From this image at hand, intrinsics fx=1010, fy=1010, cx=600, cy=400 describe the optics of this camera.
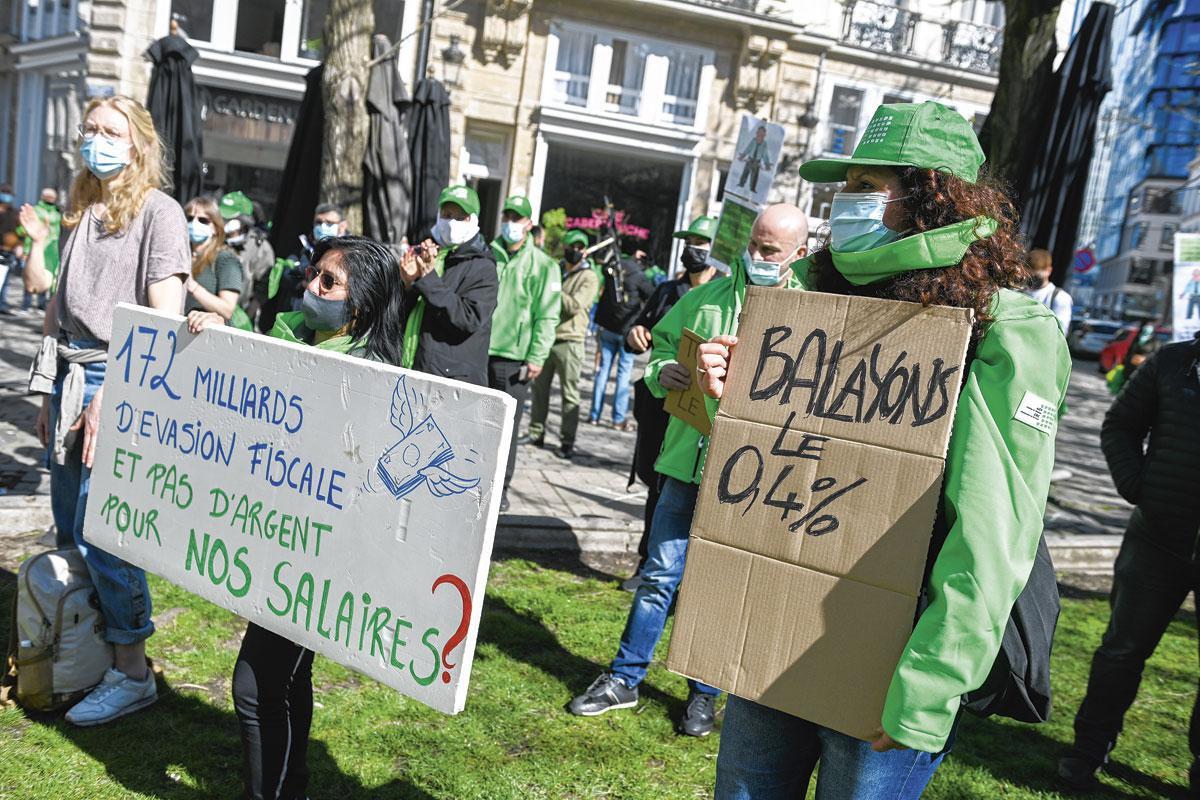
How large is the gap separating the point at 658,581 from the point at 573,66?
68.9 ft

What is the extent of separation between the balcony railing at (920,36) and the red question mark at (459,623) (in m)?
24.9

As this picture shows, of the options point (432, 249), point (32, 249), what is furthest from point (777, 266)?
point (32, 249)

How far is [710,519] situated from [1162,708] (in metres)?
3.93

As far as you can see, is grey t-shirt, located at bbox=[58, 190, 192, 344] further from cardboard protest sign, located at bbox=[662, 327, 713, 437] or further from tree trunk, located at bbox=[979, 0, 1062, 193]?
tree trunk, located at bbox=[979, 0, 1062, 193]

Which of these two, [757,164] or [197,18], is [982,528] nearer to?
[757,164]

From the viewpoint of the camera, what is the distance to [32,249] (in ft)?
16.4

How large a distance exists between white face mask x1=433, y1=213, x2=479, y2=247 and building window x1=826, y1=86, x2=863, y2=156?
21.3 metres

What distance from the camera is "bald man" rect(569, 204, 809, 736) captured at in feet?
12.2

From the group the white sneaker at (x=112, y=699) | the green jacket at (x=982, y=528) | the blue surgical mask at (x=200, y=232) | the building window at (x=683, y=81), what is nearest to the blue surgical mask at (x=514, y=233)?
the blue surgical mask at (x=200, y=232)

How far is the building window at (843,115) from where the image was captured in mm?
25234

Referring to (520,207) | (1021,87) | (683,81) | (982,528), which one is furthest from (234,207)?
(683,81)

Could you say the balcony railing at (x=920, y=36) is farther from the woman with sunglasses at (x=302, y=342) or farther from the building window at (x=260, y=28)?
the woman with sunglasses at (x=302, y=342)

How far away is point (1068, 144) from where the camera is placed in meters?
7.57

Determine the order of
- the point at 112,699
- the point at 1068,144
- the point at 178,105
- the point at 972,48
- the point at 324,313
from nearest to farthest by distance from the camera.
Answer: the point at 324,313 → the point at 112,699 → the point at 1068,144 → the point at 178,105 → the point at 972,48
